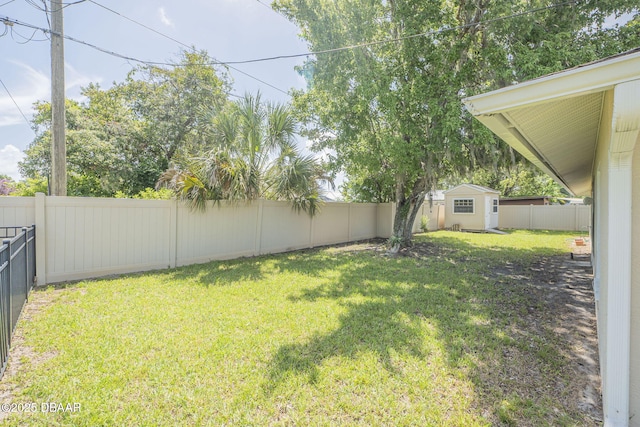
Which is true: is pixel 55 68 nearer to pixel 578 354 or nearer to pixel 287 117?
pixel 287 117

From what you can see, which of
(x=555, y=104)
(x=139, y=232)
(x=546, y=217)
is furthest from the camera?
(x=546, y=217)

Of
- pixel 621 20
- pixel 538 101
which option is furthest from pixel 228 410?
pixel 621 20

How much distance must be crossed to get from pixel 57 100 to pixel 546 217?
21615 millimetres

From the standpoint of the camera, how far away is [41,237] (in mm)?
4895

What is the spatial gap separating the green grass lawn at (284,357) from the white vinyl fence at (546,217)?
51.5 feet

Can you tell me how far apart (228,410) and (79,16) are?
7.92m

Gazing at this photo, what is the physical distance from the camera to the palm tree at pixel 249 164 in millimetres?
6574

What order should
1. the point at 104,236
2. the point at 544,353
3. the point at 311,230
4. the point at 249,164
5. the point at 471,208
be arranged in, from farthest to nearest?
the point at 471,208, the point at 311,230, the point at 249,164, the point at 104,236, the point at 544,353

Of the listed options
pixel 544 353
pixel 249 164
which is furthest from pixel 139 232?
pixel 544 353

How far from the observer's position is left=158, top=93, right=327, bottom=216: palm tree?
6.57 metres

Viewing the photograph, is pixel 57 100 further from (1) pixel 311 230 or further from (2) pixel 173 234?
(1) pixel 311 230

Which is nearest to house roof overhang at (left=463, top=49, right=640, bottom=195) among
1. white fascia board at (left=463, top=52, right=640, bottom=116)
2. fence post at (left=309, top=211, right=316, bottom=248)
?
white fascia board at (left=463, top=52, right=640, bottom=116)

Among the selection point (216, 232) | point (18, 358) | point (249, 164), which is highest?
point (249, 164)

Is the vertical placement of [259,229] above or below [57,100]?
below
